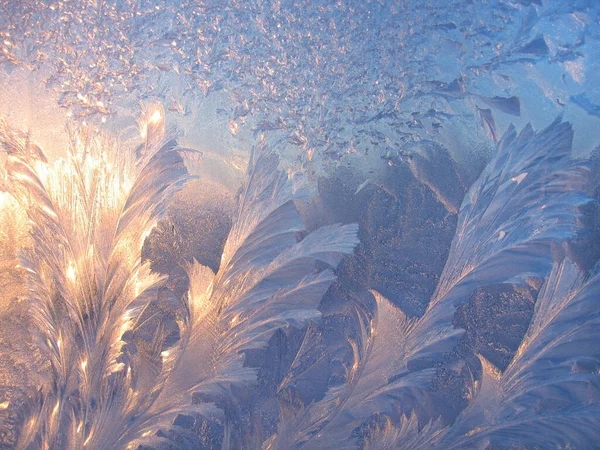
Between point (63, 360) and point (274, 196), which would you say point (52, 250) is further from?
point (274, 196)

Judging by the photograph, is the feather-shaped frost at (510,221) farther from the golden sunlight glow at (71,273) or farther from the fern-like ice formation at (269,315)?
the golden sunlight glow at (71,273)

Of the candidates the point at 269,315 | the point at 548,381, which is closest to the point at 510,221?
the point at 548,381

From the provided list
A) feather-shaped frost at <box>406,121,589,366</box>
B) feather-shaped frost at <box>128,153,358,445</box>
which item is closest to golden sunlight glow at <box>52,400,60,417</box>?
feather-shaped frost at <box>128,153,358,445</box>

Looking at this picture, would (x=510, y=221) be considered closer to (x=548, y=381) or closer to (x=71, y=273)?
(x=548, y=381)

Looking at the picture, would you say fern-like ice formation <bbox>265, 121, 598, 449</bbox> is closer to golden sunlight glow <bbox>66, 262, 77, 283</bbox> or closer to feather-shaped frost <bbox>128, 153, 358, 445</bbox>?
feather-shaped frost <bbox>128, 153, 358, 445</bbox>

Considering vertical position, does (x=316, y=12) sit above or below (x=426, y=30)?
above

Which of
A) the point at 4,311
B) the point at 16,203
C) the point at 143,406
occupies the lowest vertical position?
the point at 143,406

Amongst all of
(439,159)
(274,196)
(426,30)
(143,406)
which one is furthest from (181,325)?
(426,30)
